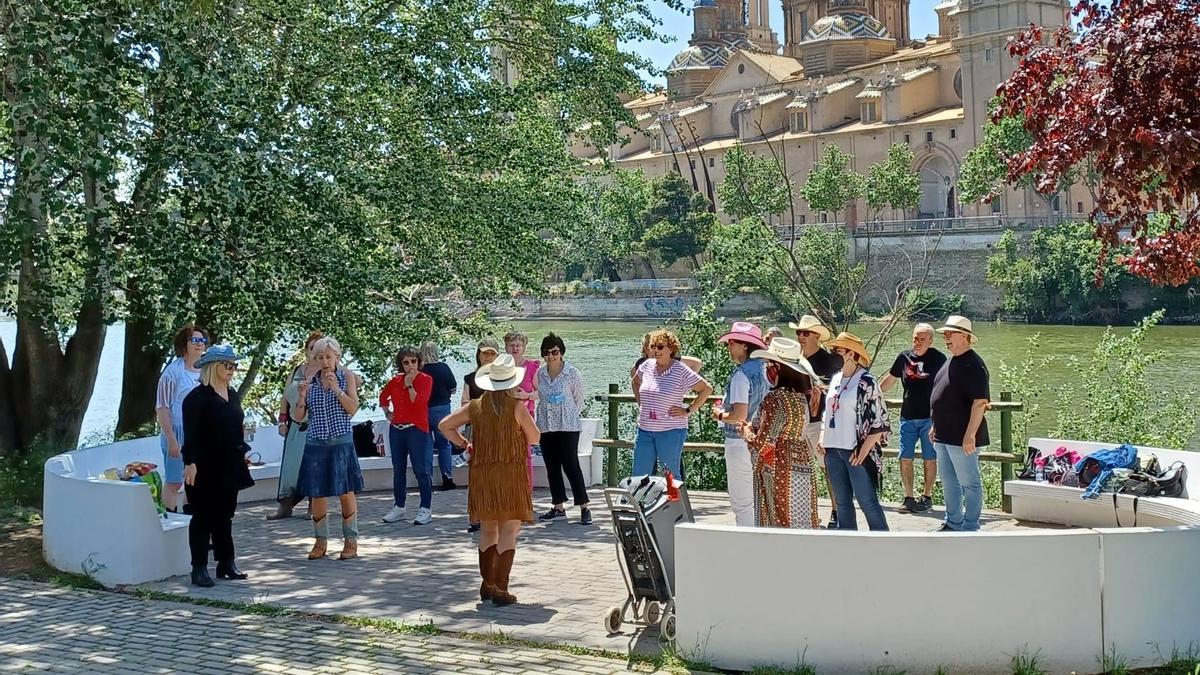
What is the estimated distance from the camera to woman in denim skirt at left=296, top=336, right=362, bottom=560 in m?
9.27

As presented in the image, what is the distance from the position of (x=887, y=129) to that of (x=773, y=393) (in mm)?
88209

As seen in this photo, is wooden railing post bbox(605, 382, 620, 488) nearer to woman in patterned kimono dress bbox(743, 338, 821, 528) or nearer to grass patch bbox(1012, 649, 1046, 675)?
woman in patterned kimono dress bbox(743, 338, 821, 528)

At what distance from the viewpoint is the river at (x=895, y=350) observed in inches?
1160

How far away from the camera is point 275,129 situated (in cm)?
1245

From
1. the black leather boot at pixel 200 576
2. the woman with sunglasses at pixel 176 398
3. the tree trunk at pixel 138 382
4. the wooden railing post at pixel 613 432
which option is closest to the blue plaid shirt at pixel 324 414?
the woman with sunglasses at pixel 176 398

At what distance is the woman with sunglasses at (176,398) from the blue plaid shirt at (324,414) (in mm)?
863

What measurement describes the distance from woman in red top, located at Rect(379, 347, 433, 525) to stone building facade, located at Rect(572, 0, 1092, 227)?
196ft

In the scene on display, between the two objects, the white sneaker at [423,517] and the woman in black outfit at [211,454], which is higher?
the woman in black outfit at [211,454]

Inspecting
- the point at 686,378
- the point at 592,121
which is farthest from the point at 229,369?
the point at 592,121

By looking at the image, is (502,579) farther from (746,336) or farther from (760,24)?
(760,24)

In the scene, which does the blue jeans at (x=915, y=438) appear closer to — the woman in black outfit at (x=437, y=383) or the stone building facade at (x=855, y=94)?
the woman in black outfit at (x=437, y=383)

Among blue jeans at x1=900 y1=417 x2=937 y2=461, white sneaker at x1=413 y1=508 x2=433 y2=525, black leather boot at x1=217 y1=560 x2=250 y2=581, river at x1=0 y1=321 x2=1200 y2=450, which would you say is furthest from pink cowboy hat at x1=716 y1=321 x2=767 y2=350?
river at x1=0 y1=321 x2=1200 y2=450

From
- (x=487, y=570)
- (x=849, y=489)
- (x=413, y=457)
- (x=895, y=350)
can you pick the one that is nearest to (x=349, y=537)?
(x=413, y=457)

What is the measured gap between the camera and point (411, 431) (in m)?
11.0
